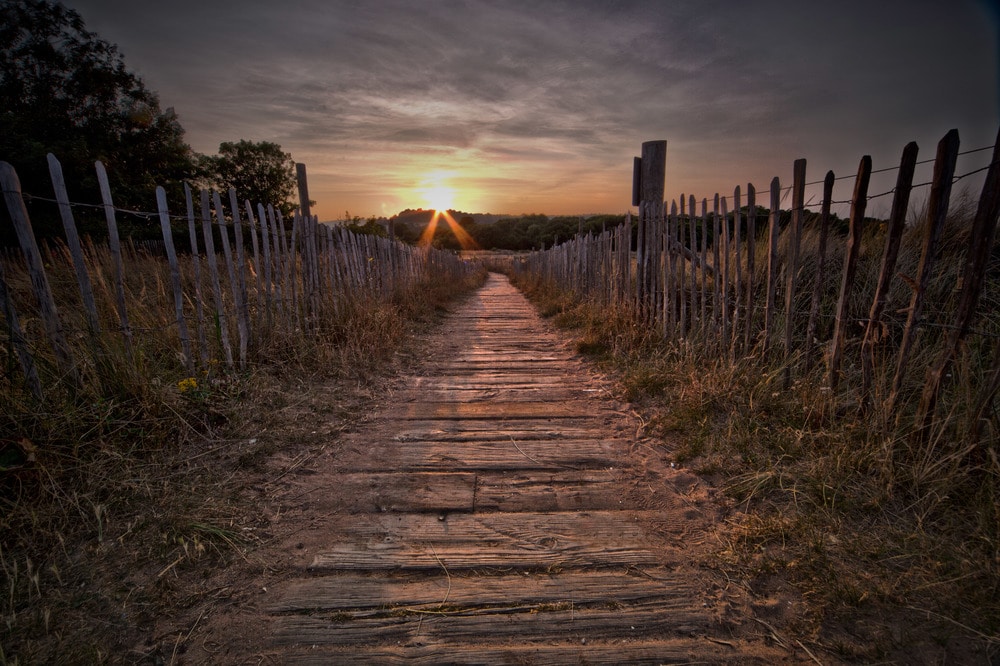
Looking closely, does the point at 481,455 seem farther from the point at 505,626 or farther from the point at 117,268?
the point at 117,268

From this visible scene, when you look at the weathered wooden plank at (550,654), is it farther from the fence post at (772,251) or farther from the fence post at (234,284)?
the fence post at (234,284)

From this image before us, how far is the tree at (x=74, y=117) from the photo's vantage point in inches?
611

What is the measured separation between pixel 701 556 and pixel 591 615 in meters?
0.65

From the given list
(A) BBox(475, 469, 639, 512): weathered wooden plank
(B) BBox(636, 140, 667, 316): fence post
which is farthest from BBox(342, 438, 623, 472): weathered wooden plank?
(B) BBox(636, 140, 667, 316): fence post

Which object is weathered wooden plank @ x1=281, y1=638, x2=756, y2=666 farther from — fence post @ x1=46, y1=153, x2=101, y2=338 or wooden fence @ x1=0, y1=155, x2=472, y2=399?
fence post @ x1=46, y1=153, x2=101, y2=338

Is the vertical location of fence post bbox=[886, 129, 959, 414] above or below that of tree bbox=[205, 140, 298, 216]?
below

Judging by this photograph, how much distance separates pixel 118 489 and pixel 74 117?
25119mm

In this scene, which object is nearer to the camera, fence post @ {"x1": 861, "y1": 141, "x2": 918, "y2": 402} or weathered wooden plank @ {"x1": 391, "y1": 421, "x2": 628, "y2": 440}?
fence post @ {"x1": 861, "y1": 141, "x2": 918, "y2": 402}

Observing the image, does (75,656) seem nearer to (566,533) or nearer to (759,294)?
(566,533)

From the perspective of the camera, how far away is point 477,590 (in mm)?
1802

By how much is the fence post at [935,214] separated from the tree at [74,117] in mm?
20121

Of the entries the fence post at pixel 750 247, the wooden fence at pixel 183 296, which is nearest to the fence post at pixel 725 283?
the fence post at pixel 750 247

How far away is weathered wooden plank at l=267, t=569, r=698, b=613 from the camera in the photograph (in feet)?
5.68

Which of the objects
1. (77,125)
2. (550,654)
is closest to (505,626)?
(550,654)
